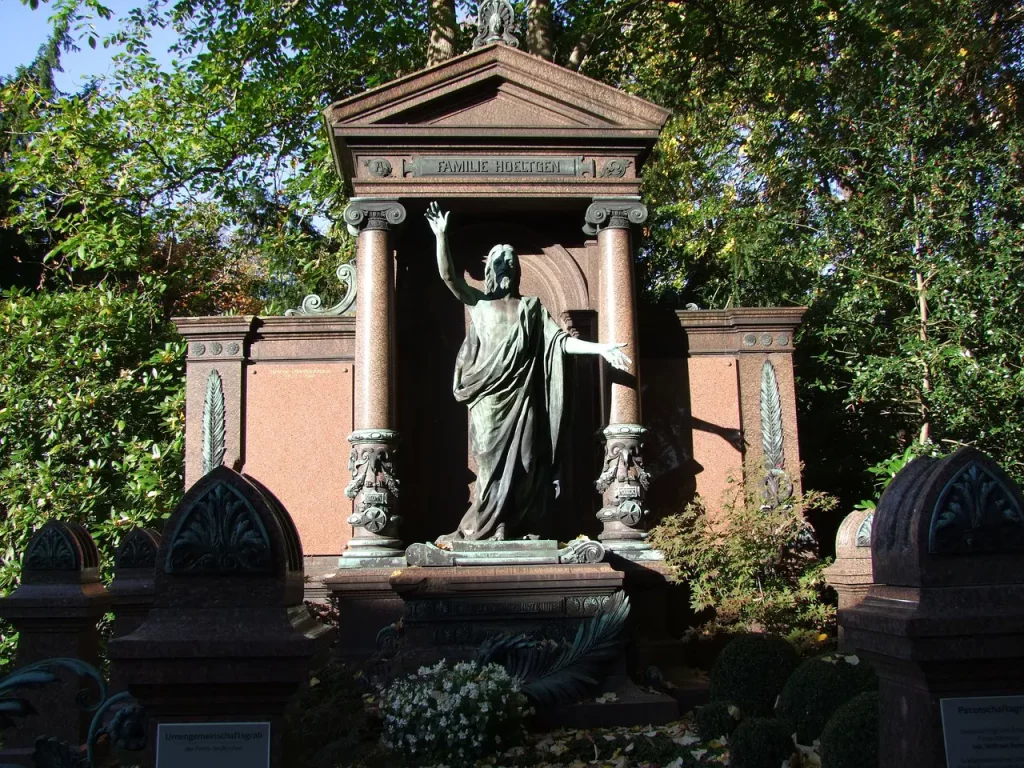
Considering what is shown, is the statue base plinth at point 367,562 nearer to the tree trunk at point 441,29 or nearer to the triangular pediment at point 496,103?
the triangular pediment at point 496,103

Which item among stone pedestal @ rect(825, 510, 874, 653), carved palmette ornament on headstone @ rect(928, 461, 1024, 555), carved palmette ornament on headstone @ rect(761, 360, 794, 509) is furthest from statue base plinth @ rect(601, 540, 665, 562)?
carved palmette ornament on headstone @ rect(928, 461, 1024, 555)

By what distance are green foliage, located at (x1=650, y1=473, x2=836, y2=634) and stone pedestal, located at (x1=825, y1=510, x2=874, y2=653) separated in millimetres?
910

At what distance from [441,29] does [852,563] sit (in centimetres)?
997

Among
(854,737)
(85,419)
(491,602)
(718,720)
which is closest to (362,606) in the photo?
(491,602)

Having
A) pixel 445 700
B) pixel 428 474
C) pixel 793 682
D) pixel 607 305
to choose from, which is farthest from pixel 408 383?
pixel 793 682

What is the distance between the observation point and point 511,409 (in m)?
9.70

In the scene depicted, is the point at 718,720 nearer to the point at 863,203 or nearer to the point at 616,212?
the point at 616,212

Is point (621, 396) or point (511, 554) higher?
point (621, 396)

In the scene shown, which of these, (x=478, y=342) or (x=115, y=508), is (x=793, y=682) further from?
(x=115, y=508)

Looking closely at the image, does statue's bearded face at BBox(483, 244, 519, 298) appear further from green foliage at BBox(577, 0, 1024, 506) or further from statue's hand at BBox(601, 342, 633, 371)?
green foliage at BBox(577, 0, 1024, 506)

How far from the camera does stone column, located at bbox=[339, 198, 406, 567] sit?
32.0 feet

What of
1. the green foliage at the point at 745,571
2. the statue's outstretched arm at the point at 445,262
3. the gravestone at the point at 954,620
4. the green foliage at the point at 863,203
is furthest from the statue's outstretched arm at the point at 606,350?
the gravestone at the point at 954,620

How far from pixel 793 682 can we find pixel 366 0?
1125cm

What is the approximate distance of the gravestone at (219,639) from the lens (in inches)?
141
